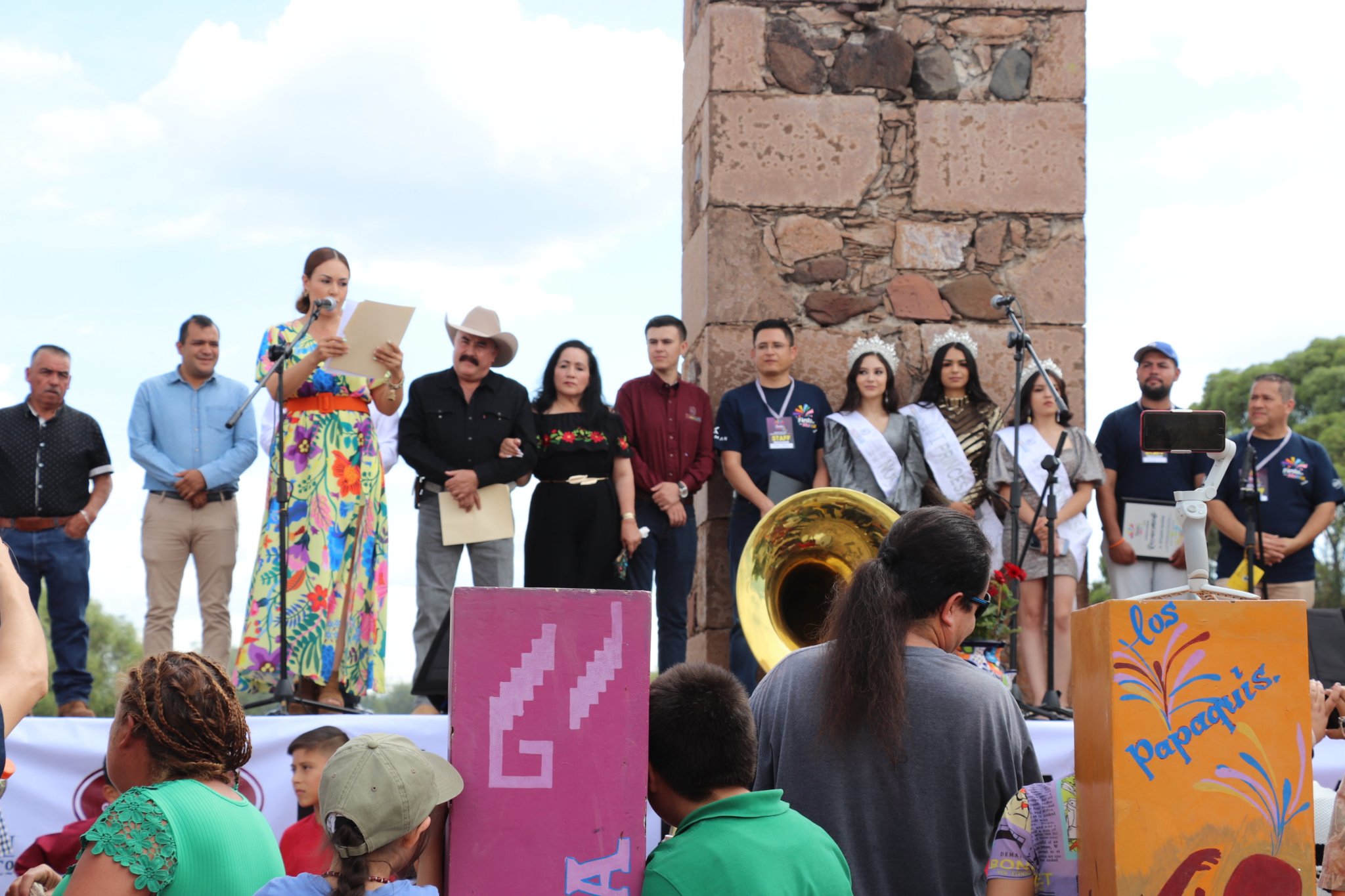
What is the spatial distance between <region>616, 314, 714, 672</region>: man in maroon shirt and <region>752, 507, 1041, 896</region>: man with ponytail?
3533 mm

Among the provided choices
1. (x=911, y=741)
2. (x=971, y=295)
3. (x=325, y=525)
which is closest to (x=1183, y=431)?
(x=911, y=741)

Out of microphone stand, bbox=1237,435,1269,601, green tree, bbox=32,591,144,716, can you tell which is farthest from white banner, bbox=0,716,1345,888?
green tree, bbox=32,591,144,716

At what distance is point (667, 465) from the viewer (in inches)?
250

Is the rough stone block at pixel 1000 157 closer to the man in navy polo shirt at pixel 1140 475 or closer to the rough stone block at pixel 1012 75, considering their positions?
the rough stone block at pixel 1012 75

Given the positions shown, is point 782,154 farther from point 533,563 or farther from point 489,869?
point 489,869

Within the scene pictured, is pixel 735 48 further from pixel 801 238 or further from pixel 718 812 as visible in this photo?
pixel 718 812

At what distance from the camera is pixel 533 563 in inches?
235

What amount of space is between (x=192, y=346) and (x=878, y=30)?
3.70m

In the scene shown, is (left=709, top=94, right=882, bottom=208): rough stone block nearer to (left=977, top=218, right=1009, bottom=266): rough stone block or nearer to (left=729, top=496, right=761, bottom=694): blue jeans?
(left=977, top=218, right=1009, bottom=266): rough stone block

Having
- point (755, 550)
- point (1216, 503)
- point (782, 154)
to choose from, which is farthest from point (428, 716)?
point (1216, 503)

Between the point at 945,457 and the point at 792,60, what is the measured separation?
2183 millimetres

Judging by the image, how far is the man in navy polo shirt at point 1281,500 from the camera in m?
6.70

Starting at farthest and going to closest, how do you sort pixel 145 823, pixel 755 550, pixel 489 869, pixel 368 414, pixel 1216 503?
pixel 1216 503 → pixel 368 414 → pixel 755 550 → pixel 145 823 → pixel 489 869

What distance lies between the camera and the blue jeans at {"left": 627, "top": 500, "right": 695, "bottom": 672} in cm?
620
